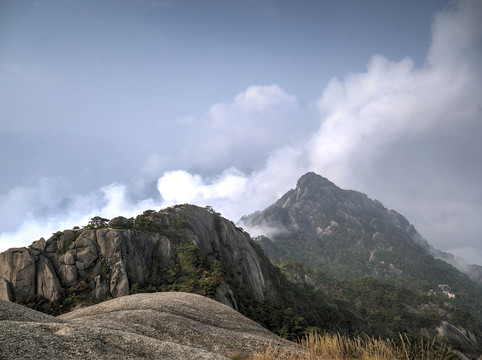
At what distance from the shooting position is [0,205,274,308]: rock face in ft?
79.3

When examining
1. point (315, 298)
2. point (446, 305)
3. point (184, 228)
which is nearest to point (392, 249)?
point (446, 305)

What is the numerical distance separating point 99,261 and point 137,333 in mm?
19793

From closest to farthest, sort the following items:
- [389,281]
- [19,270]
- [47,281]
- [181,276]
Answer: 1. [19,270]
2. [47,281]
3. [181,276]
4. [389,281]

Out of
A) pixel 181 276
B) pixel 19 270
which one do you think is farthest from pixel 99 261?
pixel 181 276

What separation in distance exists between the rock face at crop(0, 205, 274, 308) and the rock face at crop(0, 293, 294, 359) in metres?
9.86

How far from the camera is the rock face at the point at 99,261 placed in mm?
24172

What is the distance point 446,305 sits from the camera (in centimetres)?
8656

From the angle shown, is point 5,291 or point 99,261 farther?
point 99,261

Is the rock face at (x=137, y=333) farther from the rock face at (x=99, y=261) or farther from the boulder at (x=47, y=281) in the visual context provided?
the boulder at (x=47, y=281)

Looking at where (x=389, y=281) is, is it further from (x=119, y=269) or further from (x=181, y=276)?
(x=119, y=269)

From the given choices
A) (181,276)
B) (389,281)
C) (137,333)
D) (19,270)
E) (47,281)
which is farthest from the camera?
(389,281)

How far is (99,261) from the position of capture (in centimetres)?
2728

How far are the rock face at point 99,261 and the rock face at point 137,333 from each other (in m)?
9.86

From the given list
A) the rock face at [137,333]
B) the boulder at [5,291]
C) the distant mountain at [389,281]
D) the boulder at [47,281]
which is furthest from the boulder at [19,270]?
the distant mountain at [389,281]
